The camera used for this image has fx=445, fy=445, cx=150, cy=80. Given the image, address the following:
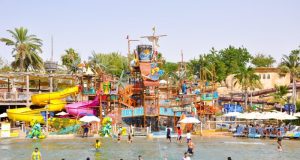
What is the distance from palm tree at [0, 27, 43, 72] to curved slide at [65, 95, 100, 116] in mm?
22534

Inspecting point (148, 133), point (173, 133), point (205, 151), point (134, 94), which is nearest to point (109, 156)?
point (205, 151)

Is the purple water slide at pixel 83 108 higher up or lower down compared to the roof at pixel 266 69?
lower down

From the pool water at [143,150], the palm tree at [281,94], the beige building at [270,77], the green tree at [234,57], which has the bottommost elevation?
Answer: the pool water at [143,150]

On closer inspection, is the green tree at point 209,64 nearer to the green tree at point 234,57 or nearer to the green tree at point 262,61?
the green tree at point 234,57

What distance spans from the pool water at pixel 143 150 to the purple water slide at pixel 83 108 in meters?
11.0

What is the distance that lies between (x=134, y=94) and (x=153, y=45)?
22.8 feet

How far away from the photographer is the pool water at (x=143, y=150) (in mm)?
30939

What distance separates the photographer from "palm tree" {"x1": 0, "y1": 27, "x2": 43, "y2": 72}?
75.0 m

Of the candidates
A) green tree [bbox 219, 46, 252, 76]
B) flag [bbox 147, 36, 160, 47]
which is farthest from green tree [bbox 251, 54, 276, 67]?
flag [bbox 147, 36, 160, 47]

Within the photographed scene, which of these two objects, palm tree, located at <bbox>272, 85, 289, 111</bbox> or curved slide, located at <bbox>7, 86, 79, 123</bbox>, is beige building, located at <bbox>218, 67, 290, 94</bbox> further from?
curved slide, located at <bbox>7, 86, 79, 123</bbox>

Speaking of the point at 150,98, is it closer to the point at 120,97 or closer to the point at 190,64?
the point at 120,97

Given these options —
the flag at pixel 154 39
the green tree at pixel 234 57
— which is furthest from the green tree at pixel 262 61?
the flag at pixel 154 39

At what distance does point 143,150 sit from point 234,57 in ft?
253

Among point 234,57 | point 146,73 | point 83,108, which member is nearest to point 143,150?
point 146,73
